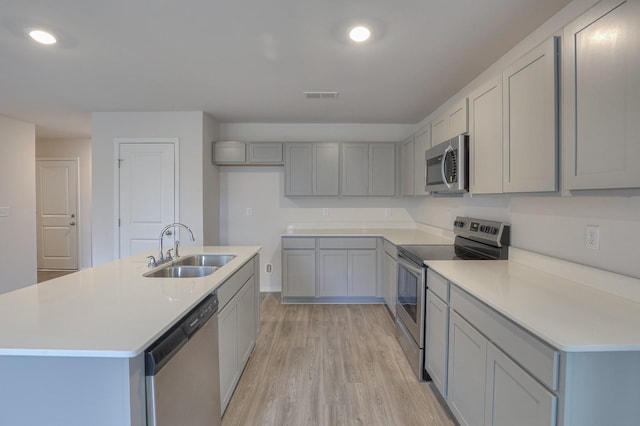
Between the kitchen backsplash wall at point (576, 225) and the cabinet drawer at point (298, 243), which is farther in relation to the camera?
the cabinet drawer at point (298, 243)

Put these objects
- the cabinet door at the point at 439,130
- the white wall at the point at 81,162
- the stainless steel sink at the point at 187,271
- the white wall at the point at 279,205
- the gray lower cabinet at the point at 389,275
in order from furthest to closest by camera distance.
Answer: the white wall at the point at 81,162, the white wall at the point at 279,205, the gray lower cabinet at the point at 389,275, the cabinet door at the point at 439,130, the stainless steel sink at the point at 187,271

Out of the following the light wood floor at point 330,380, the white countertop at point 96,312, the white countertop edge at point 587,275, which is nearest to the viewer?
the white countertop at point 96,312

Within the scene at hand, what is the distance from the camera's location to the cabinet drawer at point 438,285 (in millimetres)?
1891

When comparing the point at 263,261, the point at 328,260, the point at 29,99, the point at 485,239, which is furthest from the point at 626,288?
the point at 29,99

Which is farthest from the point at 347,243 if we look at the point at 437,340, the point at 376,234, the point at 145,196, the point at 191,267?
the point at 145,196

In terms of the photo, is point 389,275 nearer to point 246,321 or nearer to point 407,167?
point 407,167

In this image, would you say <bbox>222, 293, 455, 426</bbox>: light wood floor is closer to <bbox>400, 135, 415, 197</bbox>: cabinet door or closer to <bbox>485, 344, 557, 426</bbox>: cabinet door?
<bbox>485, 344, 557, 426</bbox>: cabinet door

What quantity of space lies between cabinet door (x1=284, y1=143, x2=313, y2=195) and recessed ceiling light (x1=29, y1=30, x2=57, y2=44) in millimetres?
2492

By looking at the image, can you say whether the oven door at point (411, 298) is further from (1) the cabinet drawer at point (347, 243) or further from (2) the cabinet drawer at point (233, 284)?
(2) the cabinet drawer at point (233, 284)

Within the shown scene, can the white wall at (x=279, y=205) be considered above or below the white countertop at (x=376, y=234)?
above

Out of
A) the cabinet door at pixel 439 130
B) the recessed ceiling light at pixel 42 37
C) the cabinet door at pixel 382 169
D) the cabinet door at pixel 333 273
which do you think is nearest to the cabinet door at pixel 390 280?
the cabinet door at pixel 333 273

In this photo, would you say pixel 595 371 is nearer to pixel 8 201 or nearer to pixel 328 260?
pixel 328 260

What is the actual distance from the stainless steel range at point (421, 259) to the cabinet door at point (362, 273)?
0.89 metres

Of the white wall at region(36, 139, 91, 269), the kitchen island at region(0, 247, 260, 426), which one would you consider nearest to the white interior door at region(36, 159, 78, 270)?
the white wall at region(36, 139, 91, 269)
